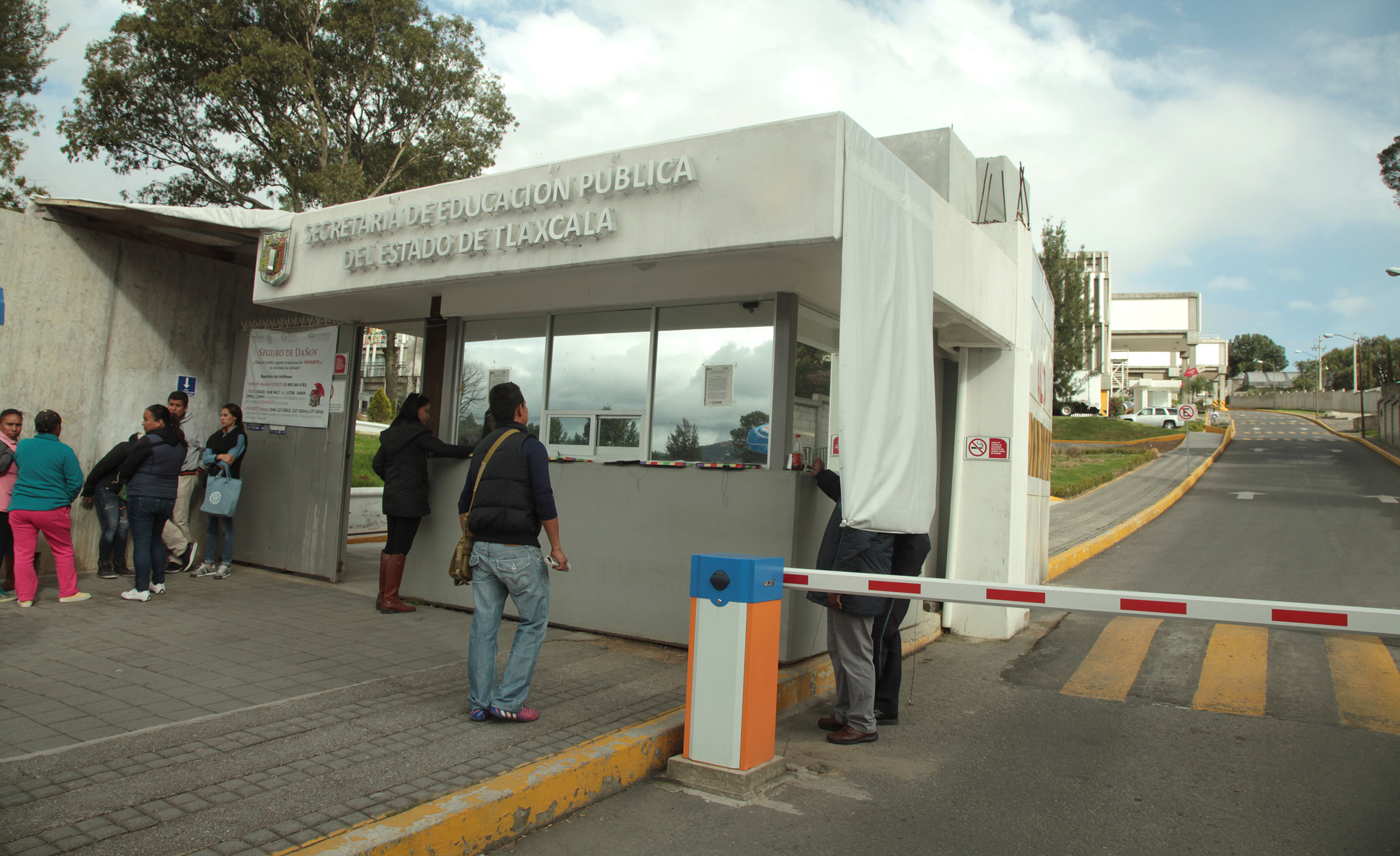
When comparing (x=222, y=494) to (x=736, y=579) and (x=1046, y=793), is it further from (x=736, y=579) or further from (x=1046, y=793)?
(x=1046, y=793)

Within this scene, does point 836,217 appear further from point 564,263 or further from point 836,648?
point 836,648

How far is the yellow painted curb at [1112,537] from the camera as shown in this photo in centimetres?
1228

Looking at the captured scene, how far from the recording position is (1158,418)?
2106 inches

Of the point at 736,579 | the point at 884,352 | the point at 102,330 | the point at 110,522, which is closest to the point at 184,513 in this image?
the point at 110,522

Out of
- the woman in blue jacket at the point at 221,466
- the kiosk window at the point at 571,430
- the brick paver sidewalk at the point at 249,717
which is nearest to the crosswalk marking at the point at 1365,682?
the brick paver sidewalk at the point at 249,717

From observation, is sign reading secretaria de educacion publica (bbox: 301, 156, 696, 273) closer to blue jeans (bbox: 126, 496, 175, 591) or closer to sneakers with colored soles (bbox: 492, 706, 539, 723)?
blue jeans (bbox: 126, 496, 175, 591)

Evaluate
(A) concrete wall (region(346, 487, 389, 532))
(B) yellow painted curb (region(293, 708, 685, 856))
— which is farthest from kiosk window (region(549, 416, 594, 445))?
(A) concrete wall (region(346, 487, 389, 532))

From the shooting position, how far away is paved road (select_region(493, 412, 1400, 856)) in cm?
371

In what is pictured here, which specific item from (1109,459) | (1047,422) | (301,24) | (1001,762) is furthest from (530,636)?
(1109,459)

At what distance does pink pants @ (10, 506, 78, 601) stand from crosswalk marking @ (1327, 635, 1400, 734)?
9.52 m

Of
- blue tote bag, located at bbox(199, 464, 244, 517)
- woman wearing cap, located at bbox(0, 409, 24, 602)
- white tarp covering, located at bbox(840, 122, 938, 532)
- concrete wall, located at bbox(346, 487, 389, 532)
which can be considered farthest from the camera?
concrete wall, located at bbox(346, 487, 389, 532)

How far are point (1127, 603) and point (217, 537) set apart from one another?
8852 millimetres

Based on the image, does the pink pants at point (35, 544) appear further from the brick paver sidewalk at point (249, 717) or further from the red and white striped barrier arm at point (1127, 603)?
the red and white striped barrier arm at point (1127, 603)

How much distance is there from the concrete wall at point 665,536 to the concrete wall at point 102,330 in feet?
14.7
